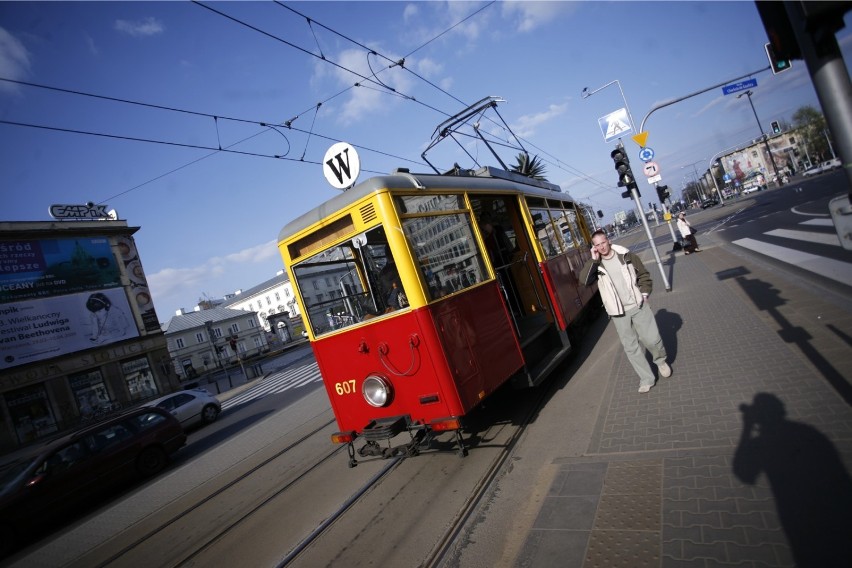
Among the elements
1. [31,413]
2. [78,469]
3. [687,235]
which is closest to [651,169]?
[687,235]

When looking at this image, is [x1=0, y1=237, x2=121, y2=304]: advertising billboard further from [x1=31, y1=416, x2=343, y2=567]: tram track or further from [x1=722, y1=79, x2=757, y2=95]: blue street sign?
[x1=722, y1=79, x2=757, y2=95]: blue street sign

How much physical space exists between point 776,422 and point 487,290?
3.06m

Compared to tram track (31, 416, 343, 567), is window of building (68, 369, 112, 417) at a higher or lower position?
higher

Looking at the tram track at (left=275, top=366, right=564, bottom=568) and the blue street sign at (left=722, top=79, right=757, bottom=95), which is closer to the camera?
the tram track at (left=275, top=366, right=564, bottom=568)

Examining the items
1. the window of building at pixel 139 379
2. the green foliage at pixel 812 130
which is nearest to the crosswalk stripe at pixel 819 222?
the window of building at pixel 139 379

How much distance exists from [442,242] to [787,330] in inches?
191

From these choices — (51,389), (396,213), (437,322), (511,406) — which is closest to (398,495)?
(437,322)

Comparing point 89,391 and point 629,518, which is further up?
point 89,391

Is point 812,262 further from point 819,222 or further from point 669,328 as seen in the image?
point 819,222

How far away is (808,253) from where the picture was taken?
1056cm

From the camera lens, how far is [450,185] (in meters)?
5.54

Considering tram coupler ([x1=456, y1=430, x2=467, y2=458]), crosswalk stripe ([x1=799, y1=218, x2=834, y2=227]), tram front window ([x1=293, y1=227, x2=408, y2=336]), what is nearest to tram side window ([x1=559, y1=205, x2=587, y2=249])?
tram front window ([x1=293, y1=227, x2=408, y2=336])

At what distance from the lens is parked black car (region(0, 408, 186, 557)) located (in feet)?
24.8

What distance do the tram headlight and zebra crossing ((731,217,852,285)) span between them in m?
7.93
